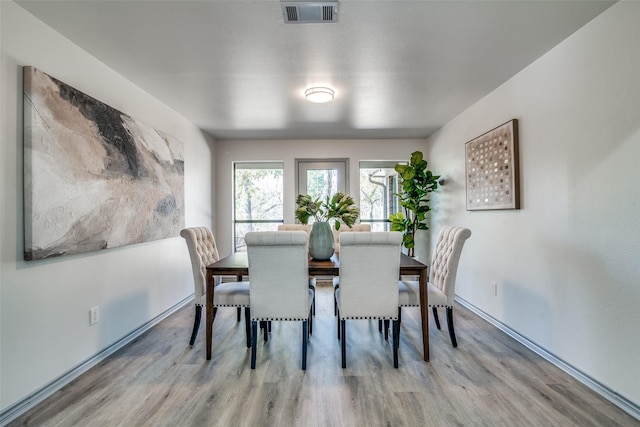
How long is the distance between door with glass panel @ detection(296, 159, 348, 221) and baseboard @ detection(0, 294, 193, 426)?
2.85 metres

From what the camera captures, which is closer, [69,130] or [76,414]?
[76,414]

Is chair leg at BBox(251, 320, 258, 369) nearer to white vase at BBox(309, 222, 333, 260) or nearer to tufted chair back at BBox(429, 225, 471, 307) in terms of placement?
white vase at BBox(309, 222, 333, 260)

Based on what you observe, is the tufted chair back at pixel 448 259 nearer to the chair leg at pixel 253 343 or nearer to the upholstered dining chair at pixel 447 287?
the upholstered dining chair at pixel 447 287

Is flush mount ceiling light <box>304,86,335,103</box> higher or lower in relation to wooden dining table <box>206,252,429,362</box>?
higher

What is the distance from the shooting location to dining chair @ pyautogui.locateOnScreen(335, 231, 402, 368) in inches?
78.3

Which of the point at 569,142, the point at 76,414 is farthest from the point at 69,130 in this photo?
the point at 569,142

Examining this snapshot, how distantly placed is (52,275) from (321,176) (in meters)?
3.58

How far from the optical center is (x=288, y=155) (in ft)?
15.3

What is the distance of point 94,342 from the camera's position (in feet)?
6.92

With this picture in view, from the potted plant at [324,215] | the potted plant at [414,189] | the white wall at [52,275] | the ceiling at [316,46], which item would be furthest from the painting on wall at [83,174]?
the potted plant at [414,189]

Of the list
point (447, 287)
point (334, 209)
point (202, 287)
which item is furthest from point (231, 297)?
point (447, 287)

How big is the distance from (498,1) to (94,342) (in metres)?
3.40

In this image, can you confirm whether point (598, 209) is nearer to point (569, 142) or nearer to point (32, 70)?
point (569, 142)

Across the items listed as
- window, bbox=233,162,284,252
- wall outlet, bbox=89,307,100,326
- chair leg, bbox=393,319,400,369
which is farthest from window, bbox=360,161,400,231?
wall outlet, bbox=89,307,100,326
